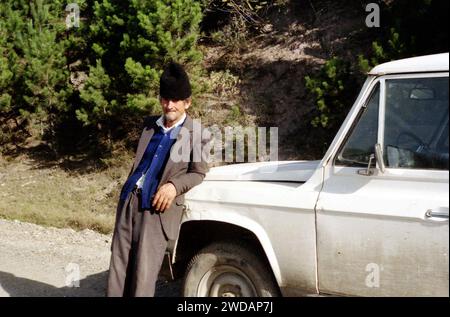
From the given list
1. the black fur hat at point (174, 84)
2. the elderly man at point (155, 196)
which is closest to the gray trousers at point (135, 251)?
the elderly man at point (155, 196)

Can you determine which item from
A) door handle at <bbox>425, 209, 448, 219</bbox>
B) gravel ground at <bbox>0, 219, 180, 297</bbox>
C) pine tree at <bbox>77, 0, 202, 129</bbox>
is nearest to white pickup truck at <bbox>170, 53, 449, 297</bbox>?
door handle at <bbox>425, 209, 448, 219</bbox>

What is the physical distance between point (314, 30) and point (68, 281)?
9332 millimetres

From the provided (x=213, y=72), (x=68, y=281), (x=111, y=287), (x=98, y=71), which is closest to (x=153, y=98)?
(x=98, y=71)

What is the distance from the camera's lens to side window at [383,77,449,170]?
3.10 m

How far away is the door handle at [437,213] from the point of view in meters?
2.94

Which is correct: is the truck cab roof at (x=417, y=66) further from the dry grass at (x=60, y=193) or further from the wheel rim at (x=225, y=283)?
the dry grass at (x=60, y=193)

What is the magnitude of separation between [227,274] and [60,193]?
24.1 feet

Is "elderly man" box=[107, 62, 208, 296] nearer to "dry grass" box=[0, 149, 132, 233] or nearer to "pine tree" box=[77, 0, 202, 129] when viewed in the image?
"dry grass" box=[0, 149, 132, 233]

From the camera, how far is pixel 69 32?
12398mm

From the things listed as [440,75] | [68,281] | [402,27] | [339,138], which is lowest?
[68,281]

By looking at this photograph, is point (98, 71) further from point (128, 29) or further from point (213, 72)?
point (213, 72)

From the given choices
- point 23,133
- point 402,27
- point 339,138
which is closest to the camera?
point 339,138

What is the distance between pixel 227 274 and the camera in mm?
3805

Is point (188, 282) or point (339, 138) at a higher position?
point (339, 138)
